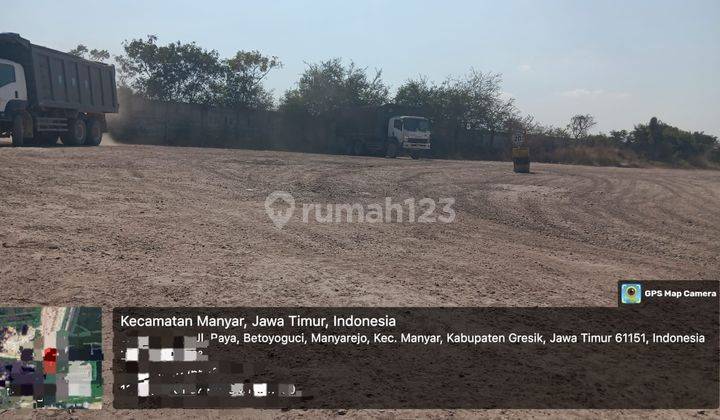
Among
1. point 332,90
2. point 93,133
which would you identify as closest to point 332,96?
point 332,90

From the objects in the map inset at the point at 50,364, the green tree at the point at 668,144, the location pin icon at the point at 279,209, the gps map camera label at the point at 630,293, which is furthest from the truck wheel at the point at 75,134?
the green tree at the point at 668,144

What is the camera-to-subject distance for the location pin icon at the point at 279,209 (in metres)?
9.33

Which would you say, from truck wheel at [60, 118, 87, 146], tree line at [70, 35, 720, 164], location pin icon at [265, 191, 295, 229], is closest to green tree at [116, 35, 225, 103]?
tree line at [70, 35, 720, 164]

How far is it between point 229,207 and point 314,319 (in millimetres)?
5861

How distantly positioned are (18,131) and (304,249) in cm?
1703

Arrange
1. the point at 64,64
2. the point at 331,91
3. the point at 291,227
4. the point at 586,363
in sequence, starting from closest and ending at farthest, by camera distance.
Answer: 1. the point at 586,363
2. the point at 291,227
3. the point at 64,64
4. the point at 331,91

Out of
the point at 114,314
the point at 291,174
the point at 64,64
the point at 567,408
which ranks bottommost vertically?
the point at 567,408

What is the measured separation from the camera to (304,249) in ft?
24.4

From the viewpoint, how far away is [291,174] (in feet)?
57.4

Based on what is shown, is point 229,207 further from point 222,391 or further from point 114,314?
point 222,391

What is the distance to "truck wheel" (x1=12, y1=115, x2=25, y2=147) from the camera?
64.9 feet


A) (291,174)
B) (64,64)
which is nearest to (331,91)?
(64,64)

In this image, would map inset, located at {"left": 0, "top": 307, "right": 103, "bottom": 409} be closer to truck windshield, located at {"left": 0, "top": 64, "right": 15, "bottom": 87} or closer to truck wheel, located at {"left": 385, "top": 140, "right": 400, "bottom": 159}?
truck windshield, located at {"left": 0, "top": 64, "right": 15, "bottom": 87}

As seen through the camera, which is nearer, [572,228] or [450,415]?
[450,415]
